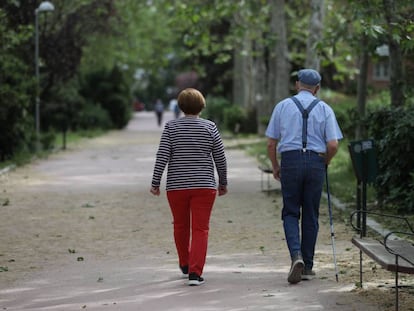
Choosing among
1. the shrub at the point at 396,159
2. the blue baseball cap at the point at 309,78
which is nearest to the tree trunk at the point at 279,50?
the shrub at the point at 396,159

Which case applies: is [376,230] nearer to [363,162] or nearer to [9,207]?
[363,162]

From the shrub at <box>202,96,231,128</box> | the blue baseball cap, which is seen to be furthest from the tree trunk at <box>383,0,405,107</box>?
the shrub at <box>202,96,231,128</box>

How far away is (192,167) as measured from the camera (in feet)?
26.9

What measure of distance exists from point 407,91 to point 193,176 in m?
7.61

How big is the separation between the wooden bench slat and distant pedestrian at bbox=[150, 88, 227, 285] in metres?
1.36

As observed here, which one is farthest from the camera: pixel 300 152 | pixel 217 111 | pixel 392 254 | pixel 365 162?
pixel 217 111

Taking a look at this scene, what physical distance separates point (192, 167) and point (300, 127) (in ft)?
3.30

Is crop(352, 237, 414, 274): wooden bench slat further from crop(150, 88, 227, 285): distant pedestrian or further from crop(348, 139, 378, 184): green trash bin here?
crop(348, 139, 378, 184): green trash bin

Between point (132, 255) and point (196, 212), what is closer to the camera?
point (196, 212)

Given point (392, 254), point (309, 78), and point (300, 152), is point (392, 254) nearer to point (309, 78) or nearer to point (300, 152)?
point (300, 152)

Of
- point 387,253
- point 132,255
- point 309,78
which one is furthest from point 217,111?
point 387,253

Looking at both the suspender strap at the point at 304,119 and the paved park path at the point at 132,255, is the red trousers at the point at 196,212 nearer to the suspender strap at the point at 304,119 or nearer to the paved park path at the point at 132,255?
the paved park path at the point at 132,255

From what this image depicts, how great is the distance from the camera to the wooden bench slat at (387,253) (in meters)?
6.46

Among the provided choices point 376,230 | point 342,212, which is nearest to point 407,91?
point 342,212
